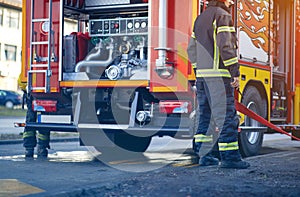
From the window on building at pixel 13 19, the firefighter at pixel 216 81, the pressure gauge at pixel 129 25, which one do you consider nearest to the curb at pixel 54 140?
the pressure gauge at pixel 129 25

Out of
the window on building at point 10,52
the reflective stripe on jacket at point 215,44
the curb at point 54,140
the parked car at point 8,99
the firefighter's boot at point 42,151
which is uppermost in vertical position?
the window on building at point 10,52

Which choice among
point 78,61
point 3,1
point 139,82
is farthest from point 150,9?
point 3,1

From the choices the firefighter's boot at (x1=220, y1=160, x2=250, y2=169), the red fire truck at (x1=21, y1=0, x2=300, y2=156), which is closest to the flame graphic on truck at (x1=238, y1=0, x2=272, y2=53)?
the red fire truck at (x1=21, y1=0, x2=300, y2=156)

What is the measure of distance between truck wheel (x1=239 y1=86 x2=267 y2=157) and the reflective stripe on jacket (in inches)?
75.4

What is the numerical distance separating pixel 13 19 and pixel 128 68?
4231cm

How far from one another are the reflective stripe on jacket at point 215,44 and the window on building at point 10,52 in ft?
139

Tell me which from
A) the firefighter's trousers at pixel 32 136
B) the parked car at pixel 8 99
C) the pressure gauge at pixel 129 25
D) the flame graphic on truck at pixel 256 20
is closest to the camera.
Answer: the firefighter's trousers at pixel 32 136

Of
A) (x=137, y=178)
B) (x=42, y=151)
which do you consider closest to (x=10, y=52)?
(x=42, y=151)

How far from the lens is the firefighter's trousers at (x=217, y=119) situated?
676cm

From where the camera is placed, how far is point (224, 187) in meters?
5.26

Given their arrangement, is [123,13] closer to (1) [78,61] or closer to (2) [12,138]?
(1) [78,61]

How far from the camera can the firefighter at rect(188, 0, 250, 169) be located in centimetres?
678

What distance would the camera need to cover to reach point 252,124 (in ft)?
30.2

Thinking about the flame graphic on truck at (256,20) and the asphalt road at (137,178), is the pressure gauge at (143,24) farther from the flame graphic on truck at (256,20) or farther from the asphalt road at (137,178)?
the asphalt road at (137,178)
